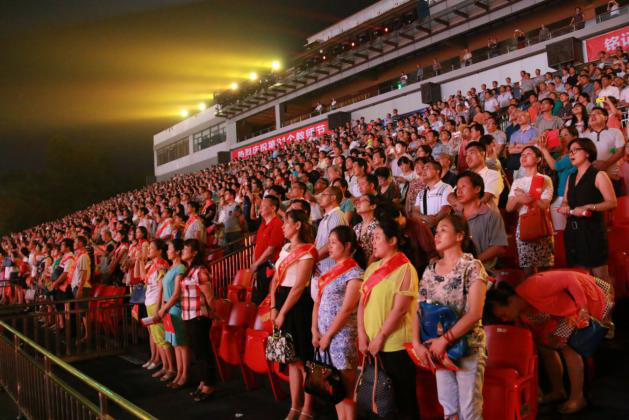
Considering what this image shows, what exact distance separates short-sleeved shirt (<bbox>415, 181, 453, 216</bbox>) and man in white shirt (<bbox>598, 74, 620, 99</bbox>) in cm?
590

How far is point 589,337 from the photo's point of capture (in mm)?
2910


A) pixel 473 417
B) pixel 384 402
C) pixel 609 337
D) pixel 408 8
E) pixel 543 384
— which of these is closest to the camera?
pixel 473 417

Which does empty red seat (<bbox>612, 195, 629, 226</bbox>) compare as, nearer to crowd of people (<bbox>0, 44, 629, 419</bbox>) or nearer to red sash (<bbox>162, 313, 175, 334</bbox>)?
crowd of people (<bbox>0, 44, 629, 419</bbox>)

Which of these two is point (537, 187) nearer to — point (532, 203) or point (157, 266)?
point (532, 203)

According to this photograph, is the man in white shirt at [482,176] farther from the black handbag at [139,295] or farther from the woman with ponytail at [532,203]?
the black handbag at [139,295]

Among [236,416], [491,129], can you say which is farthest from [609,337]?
[491,129]

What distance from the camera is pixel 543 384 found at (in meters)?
3.25

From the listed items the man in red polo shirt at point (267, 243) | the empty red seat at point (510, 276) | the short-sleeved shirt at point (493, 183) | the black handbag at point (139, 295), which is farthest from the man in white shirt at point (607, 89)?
the black handbag at point (139, 295)

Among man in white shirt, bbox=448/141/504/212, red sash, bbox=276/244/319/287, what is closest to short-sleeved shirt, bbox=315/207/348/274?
red sash, bbox=276/244/319/287

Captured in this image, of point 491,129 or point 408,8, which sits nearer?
point 491,129

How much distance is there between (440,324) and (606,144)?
159 inches

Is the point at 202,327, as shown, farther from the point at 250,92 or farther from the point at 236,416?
the point at 250,92

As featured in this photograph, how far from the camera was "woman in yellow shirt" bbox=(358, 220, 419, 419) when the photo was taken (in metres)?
2.76

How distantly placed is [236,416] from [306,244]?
1635 millimetres
